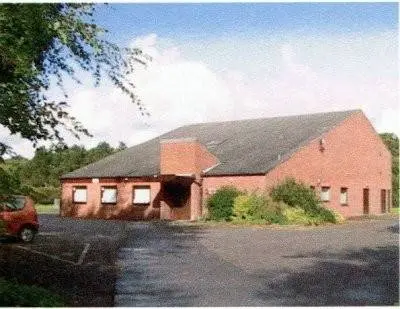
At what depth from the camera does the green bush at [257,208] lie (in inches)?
1020

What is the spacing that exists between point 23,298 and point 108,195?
894 inches

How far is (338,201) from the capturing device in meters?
27.9

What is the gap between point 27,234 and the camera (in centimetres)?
1653

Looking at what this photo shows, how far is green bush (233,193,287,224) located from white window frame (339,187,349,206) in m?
3.31

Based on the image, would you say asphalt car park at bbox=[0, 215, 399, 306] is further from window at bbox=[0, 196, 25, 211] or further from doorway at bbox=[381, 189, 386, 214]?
doorway at bbox=[381, 189, 386, 214]

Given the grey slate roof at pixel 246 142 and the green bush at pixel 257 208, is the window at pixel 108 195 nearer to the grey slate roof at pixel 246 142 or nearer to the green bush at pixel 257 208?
the grey slate roof at pixel 246 142

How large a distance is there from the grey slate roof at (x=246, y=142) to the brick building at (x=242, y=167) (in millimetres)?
47

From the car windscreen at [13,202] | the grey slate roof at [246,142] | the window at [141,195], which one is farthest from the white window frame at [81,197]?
the car windscreen at [13,202]

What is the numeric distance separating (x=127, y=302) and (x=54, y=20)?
4605 millimetres

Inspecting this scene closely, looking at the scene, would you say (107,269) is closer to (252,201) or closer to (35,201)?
(35,201)

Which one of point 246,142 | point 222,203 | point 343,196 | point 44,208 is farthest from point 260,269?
point 343,196

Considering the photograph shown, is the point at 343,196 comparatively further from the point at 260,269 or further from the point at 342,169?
the point at 260,269

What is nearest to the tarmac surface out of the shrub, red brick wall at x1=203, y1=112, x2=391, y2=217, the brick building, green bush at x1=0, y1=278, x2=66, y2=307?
green bush at x1=0, y1=278, x2=66, y2=307

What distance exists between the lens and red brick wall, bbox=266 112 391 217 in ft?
90.4
